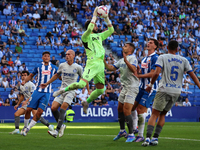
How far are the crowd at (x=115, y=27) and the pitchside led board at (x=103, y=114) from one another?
0.68m

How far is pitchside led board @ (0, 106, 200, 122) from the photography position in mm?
20453

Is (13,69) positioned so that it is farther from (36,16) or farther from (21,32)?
(36,16)

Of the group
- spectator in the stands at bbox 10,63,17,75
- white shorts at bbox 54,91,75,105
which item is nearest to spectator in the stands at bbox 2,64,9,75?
spectator in the stands at bbox 10,63,17,75

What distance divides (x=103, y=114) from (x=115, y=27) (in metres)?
9.26

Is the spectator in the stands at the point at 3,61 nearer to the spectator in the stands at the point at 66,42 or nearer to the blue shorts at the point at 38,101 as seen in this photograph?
the spectator in the stands at the point at 66,42

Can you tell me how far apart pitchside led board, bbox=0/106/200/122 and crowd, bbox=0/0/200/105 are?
26.8 inches

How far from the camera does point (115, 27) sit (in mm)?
28859

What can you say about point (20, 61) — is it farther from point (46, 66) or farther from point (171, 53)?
point (171, 53)

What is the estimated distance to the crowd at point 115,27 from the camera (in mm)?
23203

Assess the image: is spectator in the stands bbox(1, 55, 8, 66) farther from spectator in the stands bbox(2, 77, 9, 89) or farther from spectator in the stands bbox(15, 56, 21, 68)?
spectator in the stands bbox(2, 77, 9, 89)

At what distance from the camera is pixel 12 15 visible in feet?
88.2

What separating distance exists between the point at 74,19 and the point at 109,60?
20.9 ft

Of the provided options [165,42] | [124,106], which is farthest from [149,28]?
[124,106]

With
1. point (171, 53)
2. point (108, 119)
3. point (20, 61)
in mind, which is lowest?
point (108, 119)
